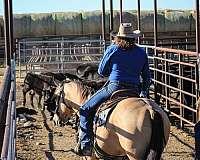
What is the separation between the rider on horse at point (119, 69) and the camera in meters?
5.02

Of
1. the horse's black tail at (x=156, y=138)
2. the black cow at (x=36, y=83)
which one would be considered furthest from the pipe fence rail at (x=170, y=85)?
the horse's black tail at (x=156, y=138)

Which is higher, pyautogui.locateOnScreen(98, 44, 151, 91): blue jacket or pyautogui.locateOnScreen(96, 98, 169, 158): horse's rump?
pyautogui.locateOnScreen(98, 44, 151, 91): blue jacket

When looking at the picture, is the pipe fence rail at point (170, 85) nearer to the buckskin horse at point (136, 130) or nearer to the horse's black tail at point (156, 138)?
the buckskin horse at point (136, 130)

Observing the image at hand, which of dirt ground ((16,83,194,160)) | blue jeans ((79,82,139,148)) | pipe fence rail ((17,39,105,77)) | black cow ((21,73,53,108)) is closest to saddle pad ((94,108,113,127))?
blue jeans ((79,82,139,148))

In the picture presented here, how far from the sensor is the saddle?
15.2 ft

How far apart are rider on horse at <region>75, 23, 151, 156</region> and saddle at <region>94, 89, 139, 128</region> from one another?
8cm

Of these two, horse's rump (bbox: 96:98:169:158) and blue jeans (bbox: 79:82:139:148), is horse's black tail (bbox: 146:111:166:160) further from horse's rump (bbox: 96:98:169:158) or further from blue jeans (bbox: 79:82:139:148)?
blue jeans (bbox: 79:82:139:148)

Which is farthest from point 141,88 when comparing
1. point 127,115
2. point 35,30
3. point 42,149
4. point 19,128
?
point 35,30

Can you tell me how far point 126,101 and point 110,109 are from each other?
0.18 m

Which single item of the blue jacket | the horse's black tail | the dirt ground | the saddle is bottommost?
the dirt ground

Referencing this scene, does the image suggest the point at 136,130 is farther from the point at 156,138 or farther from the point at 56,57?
the point at 56,57

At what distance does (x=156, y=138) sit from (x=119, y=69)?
109cm

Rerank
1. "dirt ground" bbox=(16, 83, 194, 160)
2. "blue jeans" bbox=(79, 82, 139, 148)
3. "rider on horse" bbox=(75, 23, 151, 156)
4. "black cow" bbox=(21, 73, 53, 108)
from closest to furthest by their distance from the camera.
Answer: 1. "rider on horse" bbox=(75, 23, 151, 156)
2. "blue jeans" bbox=(79, 82, 139, 148)
3. "dirt ground" bbox=(16, 83, 194, 160)
4. "black cow" bbox=(21, 73, 53, 108)

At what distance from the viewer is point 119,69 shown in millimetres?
5094
